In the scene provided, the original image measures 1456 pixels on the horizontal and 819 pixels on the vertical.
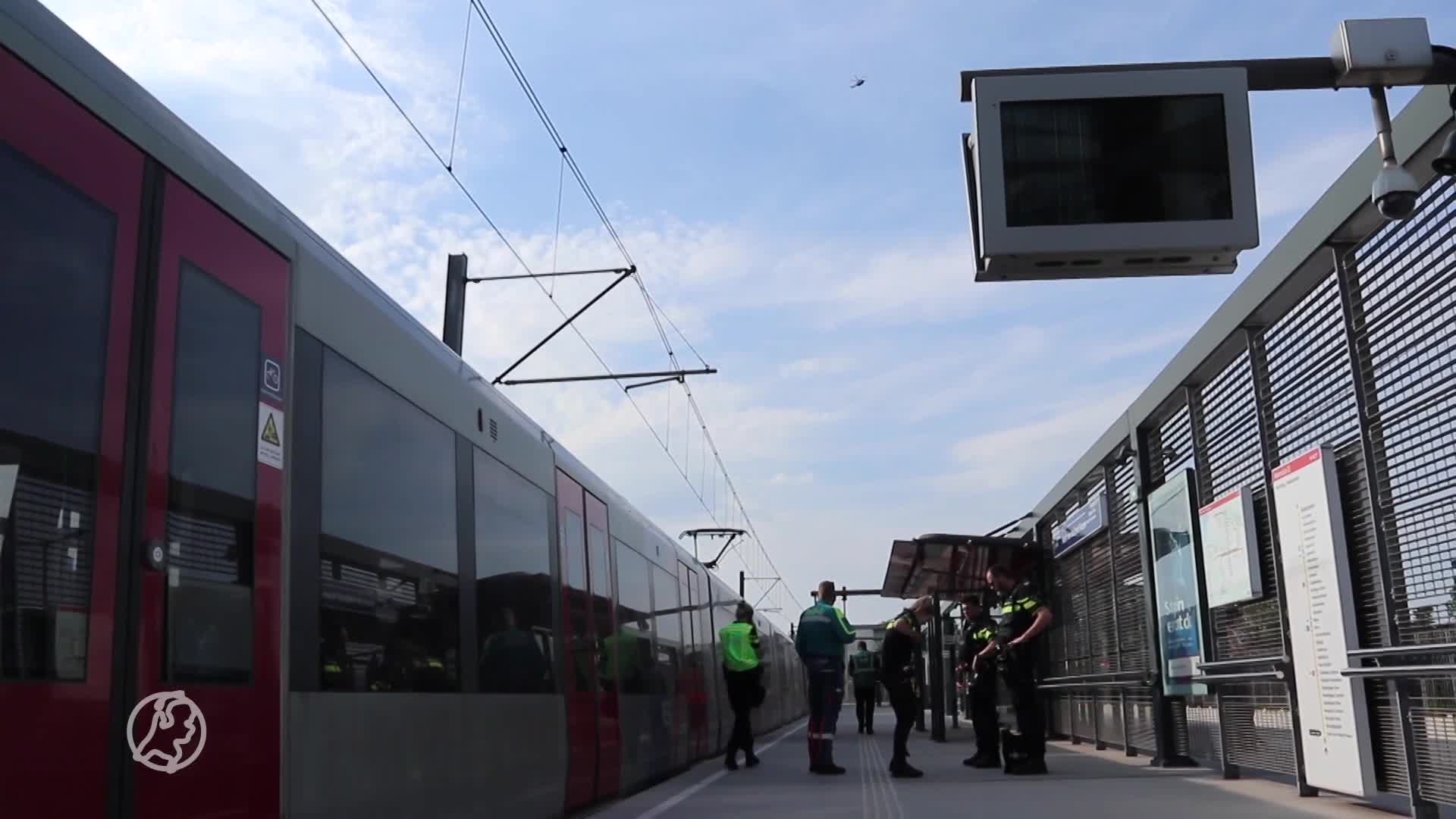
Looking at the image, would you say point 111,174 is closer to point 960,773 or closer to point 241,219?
point 241,219

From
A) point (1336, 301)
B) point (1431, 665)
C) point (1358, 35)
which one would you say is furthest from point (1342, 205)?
point (1431, 665)

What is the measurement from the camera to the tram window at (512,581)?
26.0ft

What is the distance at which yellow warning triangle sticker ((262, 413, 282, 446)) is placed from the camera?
490cm

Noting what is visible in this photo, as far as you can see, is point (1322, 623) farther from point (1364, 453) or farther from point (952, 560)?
point (952, 560)

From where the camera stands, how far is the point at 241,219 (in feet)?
15.9

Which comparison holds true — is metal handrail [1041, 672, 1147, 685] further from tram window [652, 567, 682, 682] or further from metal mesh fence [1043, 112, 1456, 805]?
tram window [652, 567, 682, 682]

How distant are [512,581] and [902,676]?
5620 millimetres

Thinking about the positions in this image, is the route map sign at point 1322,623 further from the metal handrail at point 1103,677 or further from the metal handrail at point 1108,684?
the metal handrail at point 1103,677

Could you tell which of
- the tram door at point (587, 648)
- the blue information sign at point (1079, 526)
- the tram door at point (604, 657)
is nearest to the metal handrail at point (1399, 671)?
the tram door at point (587, 648)

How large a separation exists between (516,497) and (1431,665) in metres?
5.08

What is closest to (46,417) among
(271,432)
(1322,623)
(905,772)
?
(271,432)

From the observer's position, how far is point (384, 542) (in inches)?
245

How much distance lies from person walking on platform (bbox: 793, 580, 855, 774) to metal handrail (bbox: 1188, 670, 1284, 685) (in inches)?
128

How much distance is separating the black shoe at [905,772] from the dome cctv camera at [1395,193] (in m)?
7.29
